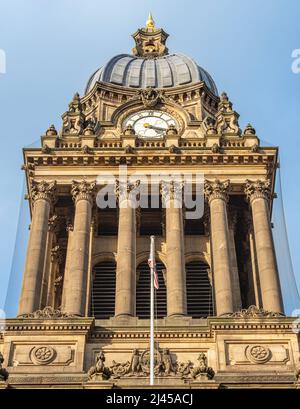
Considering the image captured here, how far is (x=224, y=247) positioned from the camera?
146 feet

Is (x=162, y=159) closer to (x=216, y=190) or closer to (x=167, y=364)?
(x=216, y=190)

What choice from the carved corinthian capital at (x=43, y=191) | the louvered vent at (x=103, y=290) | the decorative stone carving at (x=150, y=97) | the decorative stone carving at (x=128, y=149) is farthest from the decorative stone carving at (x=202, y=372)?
the decorative stone carving at (x=150, y=97)

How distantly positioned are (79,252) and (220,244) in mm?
7618

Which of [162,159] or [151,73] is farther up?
[151,73]

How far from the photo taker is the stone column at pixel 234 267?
4353 cm

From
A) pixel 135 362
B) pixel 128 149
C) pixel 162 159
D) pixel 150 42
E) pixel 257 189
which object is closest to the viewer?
pixel 135 362

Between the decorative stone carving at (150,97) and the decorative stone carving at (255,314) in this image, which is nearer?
the decorative stone carving at (255,314)

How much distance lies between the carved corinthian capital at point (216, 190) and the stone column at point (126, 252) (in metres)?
4.11

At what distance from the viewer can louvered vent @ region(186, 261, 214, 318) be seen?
1802 inches

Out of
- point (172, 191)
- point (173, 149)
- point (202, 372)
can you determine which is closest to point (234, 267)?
point (172, 191)

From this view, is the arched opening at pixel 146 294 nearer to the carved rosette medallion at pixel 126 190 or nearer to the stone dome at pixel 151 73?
the carved rosette medallion at pixel 126 190

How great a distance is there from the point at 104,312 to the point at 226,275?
7337 millimetres

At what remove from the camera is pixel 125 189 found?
48281mm
